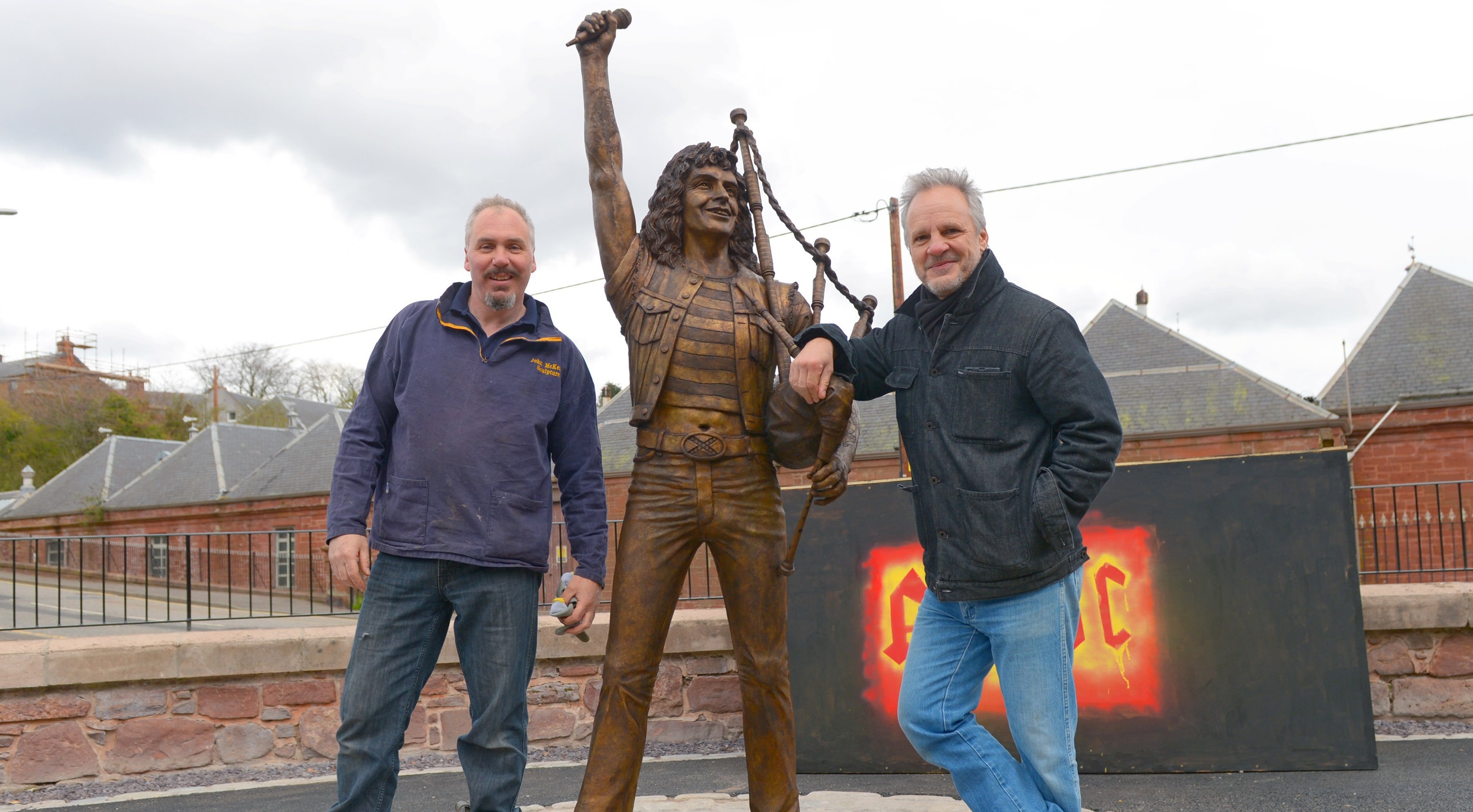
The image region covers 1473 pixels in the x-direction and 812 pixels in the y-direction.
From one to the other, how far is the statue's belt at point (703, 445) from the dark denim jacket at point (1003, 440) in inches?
25.5

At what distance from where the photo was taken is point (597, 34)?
3510mm

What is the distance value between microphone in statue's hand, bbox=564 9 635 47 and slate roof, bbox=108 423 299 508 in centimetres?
2839

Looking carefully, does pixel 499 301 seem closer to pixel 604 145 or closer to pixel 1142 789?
pixel 604 145

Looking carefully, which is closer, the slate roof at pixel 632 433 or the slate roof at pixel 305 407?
the slate roof at pixel 632 433

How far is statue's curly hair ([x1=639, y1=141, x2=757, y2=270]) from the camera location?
367cm

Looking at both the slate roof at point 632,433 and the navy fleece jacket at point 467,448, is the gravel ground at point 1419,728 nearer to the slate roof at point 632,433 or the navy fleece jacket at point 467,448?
the navy fleece jacket at point 467,448

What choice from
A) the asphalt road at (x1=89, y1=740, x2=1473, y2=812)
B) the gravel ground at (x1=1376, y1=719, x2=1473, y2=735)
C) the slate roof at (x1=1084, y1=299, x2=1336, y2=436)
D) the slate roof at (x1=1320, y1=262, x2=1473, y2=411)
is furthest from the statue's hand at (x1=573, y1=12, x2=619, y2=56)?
the slate roof at (x1=1320, y1=262, x2=1473, y2=411)

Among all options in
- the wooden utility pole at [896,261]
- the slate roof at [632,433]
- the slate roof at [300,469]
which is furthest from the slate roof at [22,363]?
the wooden utility pole at [896,261]

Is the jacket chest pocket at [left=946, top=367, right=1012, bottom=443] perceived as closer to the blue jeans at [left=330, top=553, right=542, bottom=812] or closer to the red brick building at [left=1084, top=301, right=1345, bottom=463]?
the blue jeans at [left=330, top=553, right=542, bottom=812]

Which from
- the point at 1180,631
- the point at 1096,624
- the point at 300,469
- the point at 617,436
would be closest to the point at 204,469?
the point at 300,469

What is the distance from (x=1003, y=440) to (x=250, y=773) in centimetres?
499

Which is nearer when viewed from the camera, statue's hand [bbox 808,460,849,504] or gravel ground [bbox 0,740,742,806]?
statue's hand [bbox 808,460,849,504]

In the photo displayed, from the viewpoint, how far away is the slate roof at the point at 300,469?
87.9 ft

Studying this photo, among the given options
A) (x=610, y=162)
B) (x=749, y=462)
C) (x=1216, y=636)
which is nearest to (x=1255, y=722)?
(x=1216, y=636)
